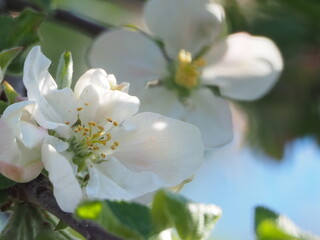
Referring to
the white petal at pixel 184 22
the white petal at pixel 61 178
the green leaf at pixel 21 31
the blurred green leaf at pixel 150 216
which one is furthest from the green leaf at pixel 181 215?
the white petal at pixel 184 22

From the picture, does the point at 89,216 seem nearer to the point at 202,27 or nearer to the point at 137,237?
the point at 137,237

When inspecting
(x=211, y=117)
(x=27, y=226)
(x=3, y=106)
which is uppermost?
(x=3, y=106)

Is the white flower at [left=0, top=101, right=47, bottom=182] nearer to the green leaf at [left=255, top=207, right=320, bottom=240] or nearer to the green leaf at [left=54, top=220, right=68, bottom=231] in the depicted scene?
the green leaf at [left=54, top=220, right=68, bottom=231]

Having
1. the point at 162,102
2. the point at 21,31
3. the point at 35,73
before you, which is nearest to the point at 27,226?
the point at 35,73

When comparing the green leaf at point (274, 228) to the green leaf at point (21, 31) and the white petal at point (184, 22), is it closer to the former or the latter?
the green leaf at point (21, 31)

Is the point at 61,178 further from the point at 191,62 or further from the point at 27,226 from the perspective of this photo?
the point at 191,62

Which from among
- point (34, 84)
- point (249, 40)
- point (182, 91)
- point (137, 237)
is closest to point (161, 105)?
point (182, 91)
